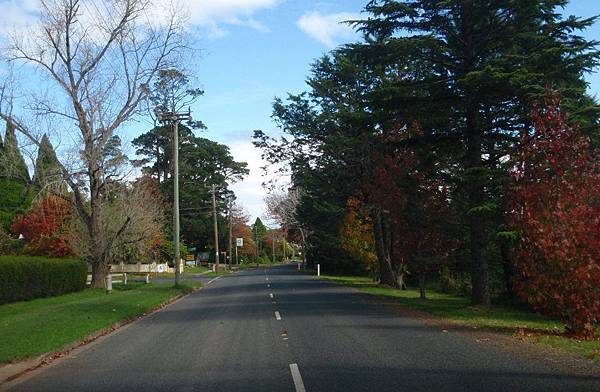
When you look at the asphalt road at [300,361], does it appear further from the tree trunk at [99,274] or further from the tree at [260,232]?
the tree at [260,232]

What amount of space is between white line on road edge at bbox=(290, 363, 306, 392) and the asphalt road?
1 centimetres

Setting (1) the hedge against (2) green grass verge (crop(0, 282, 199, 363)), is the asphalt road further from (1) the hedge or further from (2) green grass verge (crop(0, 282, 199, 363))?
(1) the hedge

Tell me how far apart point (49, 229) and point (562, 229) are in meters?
38.3

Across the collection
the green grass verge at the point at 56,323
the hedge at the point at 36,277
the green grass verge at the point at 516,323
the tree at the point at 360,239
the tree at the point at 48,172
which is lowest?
the green grass verge at the point at 516,323

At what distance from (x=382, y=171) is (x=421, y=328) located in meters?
10.5

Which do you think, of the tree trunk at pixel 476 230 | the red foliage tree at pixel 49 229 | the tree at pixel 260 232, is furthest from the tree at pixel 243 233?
the tree trunk at pixel 476 230

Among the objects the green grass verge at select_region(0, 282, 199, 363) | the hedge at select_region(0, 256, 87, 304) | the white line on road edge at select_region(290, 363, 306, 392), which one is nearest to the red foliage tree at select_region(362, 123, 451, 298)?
the green grass verge at select_region(0, 282, 199, 363)

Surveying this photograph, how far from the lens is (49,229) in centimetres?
4391

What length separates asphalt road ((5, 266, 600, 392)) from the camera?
28.8 feet

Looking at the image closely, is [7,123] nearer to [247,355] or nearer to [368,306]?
[368,306]

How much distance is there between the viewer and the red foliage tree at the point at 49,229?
41.7 metres

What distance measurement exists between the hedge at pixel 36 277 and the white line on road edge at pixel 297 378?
1995 centimetres

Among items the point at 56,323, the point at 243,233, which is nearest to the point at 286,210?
the point at 243,233

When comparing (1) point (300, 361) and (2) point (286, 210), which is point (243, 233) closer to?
(2) point (286, 210)
